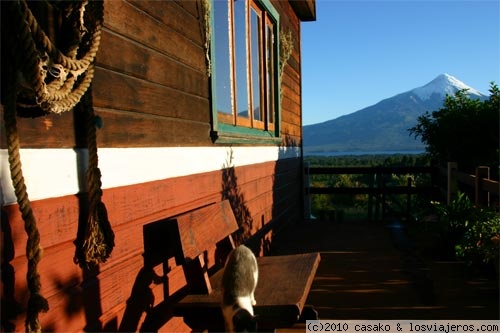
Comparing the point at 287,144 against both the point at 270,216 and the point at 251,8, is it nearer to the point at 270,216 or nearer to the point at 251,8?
the point at 270,216

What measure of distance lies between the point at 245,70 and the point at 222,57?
2.49ft

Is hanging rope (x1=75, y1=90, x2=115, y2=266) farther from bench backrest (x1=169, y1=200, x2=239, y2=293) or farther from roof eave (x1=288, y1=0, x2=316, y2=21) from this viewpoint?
roof eave (x1=288, y1=0, x2=316, y2=21)

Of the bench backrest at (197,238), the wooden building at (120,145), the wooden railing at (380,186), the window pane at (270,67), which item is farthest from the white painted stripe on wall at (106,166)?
the wooden railing at (380,186)

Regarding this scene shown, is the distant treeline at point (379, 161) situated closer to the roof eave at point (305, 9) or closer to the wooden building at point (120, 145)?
the roof eave at point (305, 9)

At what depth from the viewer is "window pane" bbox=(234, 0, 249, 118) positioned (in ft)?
13.7

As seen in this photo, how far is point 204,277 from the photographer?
92.0 inches

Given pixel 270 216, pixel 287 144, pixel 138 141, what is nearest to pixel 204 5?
pixel 138 141

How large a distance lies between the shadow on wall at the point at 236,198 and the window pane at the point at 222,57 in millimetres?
454

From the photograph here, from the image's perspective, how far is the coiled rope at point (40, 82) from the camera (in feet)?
4.57

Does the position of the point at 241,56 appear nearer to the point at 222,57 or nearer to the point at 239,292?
the point at 222,57

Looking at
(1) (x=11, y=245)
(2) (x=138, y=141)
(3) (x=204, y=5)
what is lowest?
(1) (x=11, y=245)

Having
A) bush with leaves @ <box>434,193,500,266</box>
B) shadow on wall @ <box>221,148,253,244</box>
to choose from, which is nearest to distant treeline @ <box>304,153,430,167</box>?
bush with leaves @ <box>434,193,500,266</box>

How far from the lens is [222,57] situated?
377 centimetres

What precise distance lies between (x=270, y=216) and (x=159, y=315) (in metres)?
3.54
